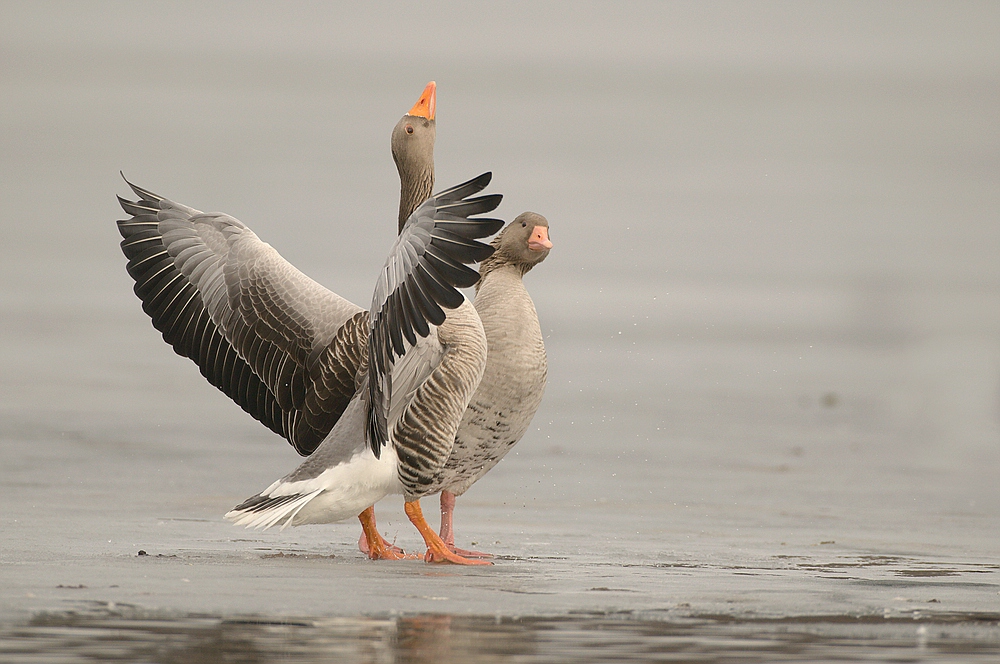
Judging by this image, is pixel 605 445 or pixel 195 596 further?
pixel 605 445

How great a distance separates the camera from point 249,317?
348 inches

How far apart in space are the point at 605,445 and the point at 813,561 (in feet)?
16.5

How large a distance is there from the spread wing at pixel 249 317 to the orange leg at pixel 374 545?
28.9 inches

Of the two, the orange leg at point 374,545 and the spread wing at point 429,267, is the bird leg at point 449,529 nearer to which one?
the orange leg at point 374,545

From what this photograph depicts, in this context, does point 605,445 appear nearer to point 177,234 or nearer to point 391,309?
point 177,234

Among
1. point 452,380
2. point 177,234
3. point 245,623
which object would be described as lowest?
point 245,623

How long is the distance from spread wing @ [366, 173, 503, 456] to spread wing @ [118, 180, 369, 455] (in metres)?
1.01

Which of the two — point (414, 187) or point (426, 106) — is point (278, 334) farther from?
point (426, 106)

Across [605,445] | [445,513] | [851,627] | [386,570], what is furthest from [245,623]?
[605,445]

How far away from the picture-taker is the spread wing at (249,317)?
866 cm

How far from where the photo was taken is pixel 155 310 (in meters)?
9.31

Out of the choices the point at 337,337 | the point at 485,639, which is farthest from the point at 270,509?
the point at 485,639

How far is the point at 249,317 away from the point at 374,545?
1675 mm

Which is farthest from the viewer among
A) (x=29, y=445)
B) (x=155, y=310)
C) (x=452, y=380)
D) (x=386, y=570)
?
(x=29, y=445)
